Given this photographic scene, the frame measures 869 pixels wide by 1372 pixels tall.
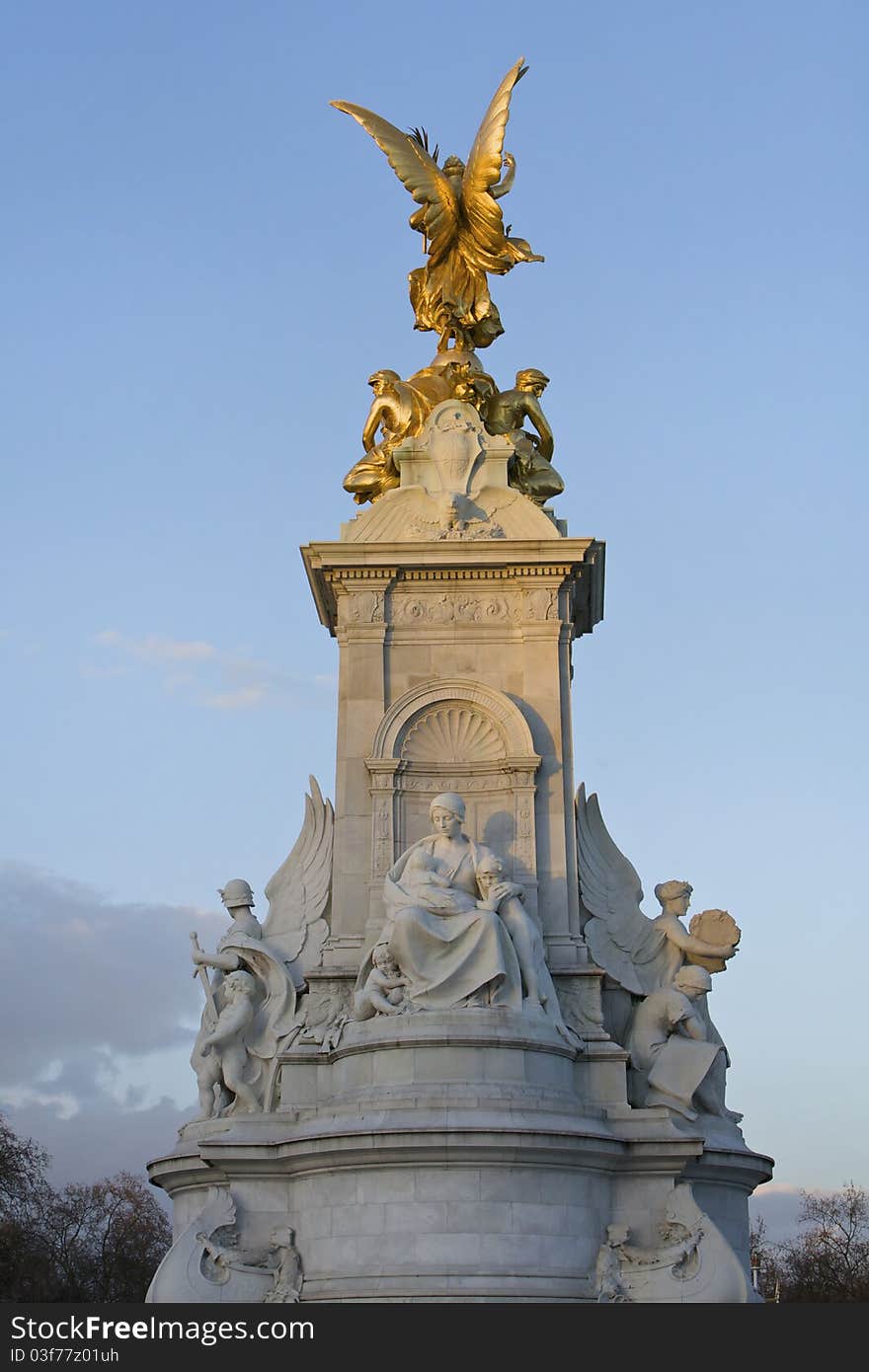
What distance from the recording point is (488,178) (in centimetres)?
2353

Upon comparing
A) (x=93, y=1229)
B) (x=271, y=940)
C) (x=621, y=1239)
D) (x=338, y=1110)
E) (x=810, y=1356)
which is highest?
(x=93, y=1229)

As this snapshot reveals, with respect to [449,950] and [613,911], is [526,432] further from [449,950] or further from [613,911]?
[449,950]

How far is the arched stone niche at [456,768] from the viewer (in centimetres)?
2066

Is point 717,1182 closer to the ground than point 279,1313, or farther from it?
farther from it

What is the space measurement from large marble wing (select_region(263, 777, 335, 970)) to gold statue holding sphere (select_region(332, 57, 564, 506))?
4462mm

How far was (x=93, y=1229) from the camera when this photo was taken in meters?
48.4


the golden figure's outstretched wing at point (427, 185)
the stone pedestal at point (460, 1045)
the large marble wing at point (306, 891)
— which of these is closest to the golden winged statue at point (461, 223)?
the golden figure's outstretched wing at point (427, 185)

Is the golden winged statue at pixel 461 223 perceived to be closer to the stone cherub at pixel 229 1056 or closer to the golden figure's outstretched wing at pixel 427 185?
the golden figure's outstretched wing at pixel 427 185

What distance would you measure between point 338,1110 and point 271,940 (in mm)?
3332

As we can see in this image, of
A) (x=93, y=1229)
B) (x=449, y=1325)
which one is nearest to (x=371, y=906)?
(x=449, y=1325)

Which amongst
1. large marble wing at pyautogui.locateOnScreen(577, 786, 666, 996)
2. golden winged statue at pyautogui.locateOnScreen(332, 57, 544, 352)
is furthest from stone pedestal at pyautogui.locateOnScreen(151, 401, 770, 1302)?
golden winged statue at pyautogui.locateOnScreen(332, 57, 544, 352)

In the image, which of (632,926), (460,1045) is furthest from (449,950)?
(632,926)

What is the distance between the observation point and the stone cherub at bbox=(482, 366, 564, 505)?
2295 centimetres

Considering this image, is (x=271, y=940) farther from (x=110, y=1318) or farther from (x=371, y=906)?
(x=110, y=1318)
